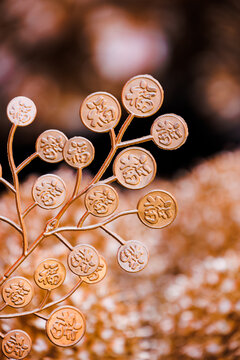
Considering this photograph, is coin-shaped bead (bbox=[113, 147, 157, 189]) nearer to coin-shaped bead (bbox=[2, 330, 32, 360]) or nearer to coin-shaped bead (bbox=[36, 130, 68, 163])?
coin-shaped bead (bbox=[36, 130, 68, 163])

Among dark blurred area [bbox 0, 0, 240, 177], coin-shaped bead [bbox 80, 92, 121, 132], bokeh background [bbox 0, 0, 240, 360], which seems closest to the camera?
coin-shaped bead [bbox 80, 92, 121, 132]

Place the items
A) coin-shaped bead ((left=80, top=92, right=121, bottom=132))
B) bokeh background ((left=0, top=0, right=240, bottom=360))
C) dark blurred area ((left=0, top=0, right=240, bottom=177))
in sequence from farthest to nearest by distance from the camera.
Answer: dark blurred area ((left=0, top=0, right=240, bottom=177)) < bokeh background ((left=0, top=0, right=240, bottom=360)) < coin-shaped bead ((left=80, top=92, right=121, bottom=132))

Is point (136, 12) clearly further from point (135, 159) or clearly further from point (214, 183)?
point (135, 159)

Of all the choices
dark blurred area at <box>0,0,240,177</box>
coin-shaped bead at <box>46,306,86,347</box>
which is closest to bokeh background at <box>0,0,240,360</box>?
dark blurred area at <box>0,0,240,177</box>

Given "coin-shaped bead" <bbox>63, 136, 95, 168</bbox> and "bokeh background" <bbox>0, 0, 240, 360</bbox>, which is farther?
"bokeh background" <bbox>0, 0, 240, 360</bbox>

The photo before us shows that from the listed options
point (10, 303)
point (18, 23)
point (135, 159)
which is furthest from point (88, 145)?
point (18, 23)

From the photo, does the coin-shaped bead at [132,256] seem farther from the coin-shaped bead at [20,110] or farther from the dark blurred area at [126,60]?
the dark blurred area at [126,60]

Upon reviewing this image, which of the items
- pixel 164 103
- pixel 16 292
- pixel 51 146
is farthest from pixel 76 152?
pixel 164 103

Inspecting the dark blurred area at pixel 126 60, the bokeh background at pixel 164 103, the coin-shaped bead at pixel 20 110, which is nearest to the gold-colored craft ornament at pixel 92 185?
the coin-shaped bead at pixel 20 110
